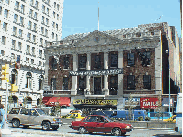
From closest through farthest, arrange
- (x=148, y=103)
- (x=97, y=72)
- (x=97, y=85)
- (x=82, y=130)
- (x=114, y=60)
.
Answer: (x=82, y=130)
(x=148, y=103)
(x=114, y=60)
(x=97, y=72)
(x=97, y=85)

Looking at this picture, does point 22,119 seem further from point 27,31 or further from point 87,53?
point 27,31

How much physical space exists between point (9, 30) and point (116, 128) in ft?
150

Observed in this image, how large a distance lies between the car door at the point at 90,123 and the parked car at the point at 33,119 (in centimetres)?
332

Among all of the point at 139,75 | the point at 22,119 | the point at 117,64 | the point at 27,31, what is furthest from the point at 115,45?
the point at 27,31

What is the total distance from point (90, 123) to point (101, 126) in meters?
1.04

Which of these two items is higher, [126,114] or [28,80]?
[28,80]

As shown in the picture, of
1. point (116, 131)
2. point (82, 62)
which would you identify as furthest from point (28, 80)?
point (116, 131)

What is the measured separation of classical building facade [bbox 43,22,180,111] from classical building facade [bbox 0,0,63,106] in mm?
10400

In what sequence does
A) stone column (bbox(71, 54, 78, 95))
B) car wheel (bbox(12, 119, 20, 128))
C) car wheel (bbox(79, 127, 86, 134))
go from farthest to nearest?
stone column (bbox(71, 54, 78, 95)) → car wheel (bbox(12, 119, 20, 128)) → car wheel (bbox(79, 127, 86, 134))

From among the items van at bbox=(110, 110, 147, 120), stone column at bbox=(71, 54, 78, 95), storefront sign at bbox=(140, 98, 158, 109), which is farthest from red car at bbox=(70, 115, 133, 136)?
stone column at bbox=(71, 54, 78, 95)

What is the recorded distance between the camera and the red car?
22438mm

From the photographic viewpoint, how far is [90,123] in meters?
23.6

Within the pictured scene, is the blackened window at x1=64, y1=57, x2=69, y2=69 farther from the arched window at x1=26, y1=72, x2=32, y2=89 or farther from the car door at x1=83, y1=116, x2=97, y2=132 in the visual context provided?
the car door at x1=83, y1=116, x2=97, y2=132

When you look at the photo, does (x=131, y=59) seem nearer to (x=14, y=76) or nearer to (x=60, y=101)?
(x=60, y=101)
